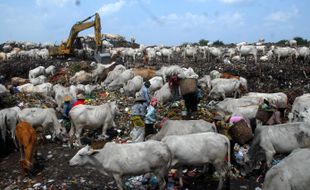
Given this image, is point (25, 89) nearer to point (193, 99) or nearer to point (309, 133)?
point (193, 99)

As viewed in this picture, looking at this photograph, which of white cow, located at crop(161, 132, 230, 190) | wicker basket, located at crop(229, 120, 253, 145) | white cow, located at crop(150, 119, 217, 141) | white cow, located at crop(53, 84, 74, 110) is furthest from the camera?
white cow, located at crop(53, 84, 74, 110)

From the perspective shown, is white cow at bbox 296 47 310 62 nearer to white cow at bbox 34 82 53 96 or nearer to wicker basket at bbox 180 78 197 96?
wicker basket at bbox 180 78 197 96

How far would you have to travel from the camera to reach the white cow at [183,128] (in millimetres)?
10680

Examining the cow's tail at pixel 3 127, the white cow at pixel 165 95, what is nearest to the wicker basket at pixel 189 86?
the white cow at pixel 165 95

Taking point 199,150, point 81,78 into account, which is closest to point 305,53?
point 81,78

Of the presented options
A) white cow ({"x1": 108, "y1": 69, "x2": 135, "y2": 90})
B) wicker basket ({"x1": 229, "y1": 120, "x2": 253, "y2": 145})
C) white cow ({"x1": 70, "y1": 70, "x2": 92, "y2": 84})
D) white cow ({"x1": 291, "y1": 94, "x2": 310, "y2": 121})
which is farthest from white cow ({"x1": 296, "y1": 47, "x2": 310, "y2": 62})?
wicker basket ({"x1": 229, "y1": 120, "x2": 253, "y2": 145})

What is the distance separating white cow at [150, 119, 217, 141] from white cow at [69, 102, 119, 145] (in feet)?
9.68

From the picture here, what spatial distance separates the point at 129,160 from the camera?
8.55 m

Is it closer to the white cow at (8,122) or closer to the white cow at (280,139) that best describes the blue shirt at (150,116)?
the white cow at (280,139)

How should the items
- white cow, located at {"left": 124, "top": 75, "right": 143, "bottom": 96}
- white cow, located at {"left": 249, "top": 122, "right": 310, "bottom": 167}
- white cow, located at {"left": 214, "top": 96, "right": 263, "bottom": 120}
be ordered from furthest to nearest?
white cow, located at {"left": 124, "top": 75, "right": 143, "bottom": 96} < white cow, located at {"left": 214, "top": 96, "right": 263, "bottom": 120} < white cow, located at {"left": 249, "top": 122, "right": 310, "bottom": 167}

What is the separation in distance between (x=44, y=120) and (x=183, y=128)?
5049mm

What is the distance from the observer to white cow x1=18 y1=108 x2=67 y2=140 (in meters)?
13.1

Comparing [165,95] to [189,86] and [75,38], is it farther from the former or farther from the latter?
[75,38]

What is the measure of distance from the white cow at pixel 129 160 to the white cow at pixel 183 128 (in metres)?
1.91
